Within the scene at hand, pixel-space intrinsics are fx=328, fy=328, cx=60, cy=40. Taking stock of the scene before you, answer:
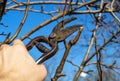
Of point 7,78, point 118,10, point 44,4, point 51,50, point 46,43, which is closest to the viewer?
point 7,78

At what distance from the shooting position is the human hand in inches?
44.1

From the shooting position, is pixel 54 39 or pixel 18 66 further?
pixel 54 39

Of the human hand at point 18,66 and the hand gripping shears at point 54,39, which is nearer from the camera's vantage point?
the human hand at point 18,66

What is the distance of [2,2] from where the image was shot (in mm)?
2006

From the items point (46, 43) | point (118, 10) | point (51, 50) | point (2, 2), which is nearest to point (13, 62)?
point (51, 50)

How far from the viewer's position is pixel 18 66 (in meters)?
1.14

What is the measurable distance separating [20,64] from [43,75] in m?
0.10

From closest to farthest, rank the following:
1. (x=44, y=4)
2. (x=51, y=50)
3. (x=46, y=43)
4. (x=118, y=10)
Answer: (x=51, y=50) < (x=46, y=43) < (x=118, y=10) < (x=44, y=4)

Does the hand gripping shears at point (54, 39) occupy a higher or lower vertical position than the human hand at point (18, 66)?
lower

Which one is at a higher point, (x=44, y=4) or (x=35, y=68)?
(x=35, y=68)

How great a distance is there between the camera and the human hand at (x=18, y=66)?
3.67ft

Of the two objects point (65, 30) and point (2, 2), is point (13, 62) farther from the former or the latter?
point (2, 2)

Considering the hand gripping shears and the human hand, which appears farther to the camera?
the hand gripping shears

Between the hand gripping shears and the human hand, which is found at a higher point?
the human hand
